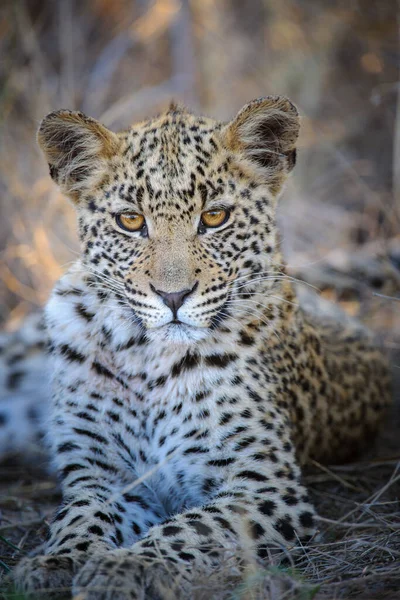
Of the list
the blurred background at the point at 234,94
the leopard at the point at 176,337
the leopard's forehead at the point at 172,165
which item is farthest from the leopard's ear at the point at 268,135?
the blurred background at the point at 234,94

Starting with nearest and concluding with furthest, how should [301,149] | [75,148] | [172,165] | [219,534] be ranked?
[219,534]
[172,165]
[75,148]
[301,149]

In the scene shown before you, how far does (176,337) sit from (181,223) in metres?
0.66

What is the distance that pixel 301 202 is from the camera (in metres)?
10.1

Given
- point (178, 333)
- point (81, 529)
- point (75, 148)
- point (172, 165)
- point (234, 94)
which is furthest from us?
point (234, 94)

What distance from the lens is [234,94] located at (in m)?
12.1

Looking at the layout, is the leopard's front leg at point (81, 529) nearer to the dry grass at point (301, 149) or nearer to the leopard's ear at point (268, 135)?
the dry grass at point (301, 149)

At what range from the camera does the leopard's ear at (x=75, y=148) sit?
480 cm

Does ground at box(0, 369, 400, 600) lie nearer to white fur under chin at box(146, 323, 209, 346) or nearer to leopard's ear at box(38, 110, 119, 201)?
white fur under chin at box(146, 323, 209, 346)

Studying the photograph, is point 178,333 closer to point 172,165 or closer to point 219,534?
point 172,165

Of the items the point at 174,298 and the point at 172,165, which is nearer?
the point at 174,298

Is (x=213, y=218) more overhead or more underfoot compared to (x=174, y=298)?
more overhead


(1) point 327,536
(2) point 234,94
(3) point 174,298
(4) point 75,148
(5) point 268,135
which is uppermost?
(2) point 234,94

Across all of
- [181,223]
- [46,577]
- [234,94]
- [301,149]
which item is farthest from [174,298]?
[234,94]

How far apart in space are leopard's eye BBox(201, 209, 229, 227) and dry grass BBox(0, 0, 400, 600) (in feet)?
3.68
